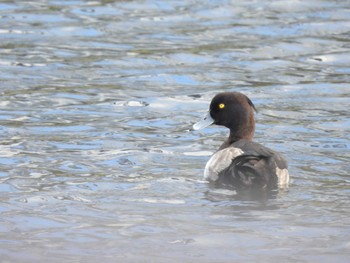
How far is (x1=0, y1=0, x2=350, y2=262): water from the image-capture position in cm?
860

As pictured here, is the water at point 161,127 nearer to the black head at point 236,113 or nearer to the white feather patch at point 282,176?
the white feather patch at point 282,176

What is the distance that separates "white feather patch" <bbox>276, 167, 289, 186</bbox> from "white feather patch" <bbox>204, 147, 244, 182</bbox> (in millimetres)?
466

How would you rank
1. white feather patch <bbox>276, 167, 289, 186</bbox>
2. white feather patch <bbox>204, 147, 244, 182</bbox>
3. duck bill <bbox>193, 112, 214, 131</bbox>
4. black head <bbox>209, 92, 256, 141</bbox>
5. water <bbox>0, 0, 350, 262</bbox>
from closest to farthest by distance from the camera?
1. water <bbox>0, 0, 350, 262</bbox>
2. white feather patch <bbox>276, 167, 289, 186</bbox>
3. white feather patch <bbox>204, 147, 244, 182</bbox>
4. black head <bbox>209, 92, 256, 141</bbox>
5. duck bill <bbox>193, 112, 214, 131</bbox>

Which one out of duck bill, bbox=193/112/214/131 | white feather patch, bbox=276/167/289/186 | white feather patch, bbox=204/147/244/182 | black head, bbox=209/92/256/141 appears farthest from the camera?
duck bill, bbox=193/112/214/131

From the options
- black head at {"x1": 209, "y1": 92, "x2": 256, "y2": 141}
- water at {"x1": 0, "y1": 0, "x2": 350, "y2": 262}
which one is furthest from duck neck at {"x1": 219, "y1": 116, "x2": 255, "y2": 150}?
water at {"x1": 0, "y1": 0, "x2": 350, "y2": 262}

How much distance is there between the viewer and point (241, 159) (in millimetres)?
10422

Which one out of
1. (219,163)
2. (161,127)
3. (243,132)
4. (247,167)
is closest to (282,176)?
(247,167)

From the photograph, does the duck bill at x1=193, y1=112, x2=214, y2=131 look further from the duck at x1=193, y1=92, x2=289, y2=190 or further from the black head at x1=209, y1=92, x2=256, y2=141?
the duck at x1=193, y1=92, x2=289, y2=190

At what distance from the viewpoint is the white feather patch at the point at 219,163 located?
1060 cm

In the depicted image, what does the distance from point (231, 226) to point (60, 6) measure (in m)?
11.7

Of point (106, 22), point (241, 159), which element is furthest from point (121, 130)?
point (106, 22)

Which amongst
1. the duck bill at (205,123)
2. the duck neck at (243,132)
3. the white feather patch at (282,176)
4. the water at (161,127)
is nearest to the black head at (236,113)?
the duck neck at (243,132)

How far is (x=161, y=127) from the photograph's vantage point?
13.2 m

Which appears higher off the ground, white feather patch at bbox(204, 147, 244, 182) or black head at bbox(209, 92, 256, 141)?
black head at bbox(209, 92, 256, 141)
